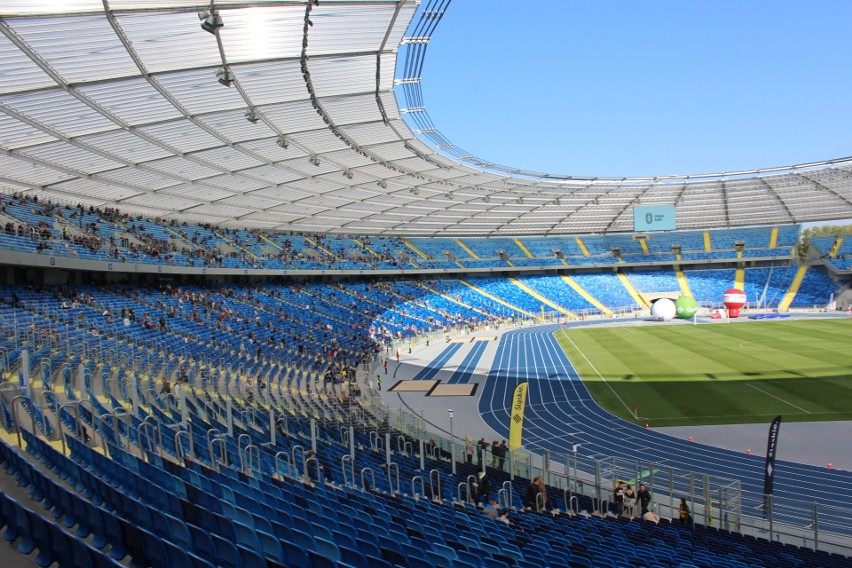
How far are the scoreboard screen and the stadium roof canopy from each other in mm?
3556

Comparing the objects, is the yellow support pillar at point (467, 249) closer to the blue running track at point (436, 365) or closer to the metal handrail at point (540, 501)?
the blue running track at point (436, 365)

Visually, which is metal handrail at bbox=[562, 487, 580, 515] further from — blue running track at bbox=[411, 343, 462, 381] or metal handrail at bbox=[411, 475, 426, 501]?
blue running track at bbox=[411, 343, 462, 381]

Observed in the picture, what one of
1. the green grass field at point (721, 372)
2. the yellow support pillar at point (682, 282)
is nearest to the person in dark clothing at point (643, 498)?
the green grass field at point (721, 372)

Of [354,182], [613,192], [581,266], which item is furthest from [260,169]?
[581,266]

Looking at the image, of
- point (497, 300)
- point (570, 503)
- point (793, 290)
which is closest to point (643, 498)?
point (570, 503)

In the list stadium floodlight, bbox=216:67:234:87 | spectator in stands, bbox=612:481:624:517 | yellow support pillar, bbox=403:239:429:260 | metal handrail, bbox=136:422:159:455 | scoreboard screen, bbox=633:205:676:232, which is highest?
scoreboard screen, bbox=633:205:676:232

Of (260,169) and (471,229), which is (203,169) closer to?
(260,169)

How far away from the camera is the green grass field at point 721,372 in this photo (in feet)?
71.4

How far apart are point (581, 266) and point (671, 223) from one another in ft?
62.0

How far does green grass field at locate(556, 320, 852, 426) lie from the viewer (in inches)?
856

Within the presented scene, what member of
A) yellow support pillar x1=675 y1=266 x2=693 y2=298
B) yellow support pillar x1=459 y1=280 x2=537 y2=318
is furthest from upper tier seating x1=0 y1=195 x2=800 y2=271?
yellow support pillar x1=459 y1=280 x2=537 y2=318

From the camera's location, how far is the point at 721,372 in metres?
28.8

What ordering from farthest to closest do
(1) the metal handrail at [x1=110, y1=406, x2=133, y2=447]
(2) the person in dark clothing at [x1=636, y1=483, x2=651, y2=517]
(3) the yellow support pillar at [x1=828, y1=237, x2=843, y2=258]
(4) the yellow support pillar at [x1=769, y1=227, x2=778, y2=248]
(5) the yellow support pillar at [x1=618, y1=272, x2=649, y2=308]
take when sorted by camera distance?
1. (4) the yellow support pillar at [x1=769, y1=227, x2=778, y2=248]
2. (5) the yellow support pillar at [x1=618, y1=272, x2=649, y2=308]
3. (3) the yellow support pillar at [x1=828, y1=237, x2=843, y2=258]
4. (2) the person in dark clothing at [x1=636, y1=483, x2=651, y2=517]
5. (1) the metal handrail at [x1=110, y1=406, x2=133, y2=447]

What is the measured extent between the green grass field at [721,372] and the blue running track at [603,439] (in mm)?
1251
